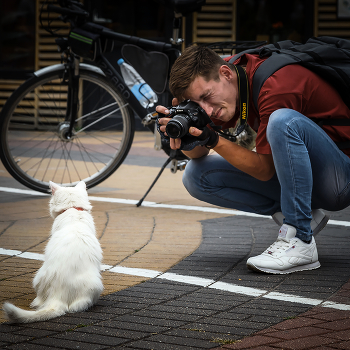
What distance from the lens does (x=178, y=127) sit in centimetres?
269

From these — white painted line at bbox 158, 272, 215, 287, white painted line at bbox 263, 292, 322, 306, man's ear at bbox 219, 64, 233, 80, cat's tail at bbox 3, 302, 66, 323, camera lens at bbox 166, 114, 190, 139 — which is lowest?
white painted line at bbox 158, 272, 215, 287

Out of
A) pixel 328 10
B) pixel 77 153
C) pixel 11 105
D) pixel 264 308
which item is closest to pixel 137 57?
pixel 11 105

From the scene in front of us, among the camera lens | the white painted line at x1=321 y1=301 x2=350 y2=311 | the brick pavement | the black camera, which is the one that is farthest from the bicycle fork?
the white painted line at x1=321 y1=301 x2=350 y2=311

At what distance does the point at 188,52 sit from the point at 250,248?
1.24 meters

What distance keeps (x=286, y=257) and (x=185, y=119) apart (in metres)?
0.88

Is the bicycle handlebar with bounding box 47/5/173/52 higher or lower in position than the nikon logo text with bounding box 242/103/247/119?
higher

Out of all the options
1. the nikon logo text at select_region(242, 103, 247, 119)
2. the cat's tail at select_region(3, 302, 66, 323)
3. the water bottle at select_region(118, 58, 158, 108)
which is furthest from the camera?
the water bottle at select_region(118, 58, 158, 108)

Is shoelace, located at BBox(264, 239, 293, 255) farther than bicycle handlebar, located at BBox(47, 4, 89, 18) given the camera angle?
No

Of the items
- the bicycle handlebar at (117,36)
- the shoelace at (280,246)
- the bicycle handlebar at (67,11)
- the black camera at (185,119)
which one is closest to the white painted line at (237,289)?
the shoelace at (280,246)

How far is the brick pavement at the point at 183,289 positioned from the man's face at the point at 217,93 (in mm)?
849

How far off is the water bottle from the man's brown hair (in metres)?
1.94

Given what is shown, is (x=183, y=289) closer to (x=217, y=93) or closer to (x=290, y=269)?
(x=290, y=269)

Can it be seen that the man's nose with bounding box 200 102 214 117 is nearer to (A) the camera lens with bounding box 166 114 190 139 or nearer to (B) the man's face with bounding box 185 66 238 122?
(B) the man's face with bounding box 185 66 238 122

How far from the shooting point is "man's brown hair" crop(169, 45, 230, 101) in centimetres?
285
